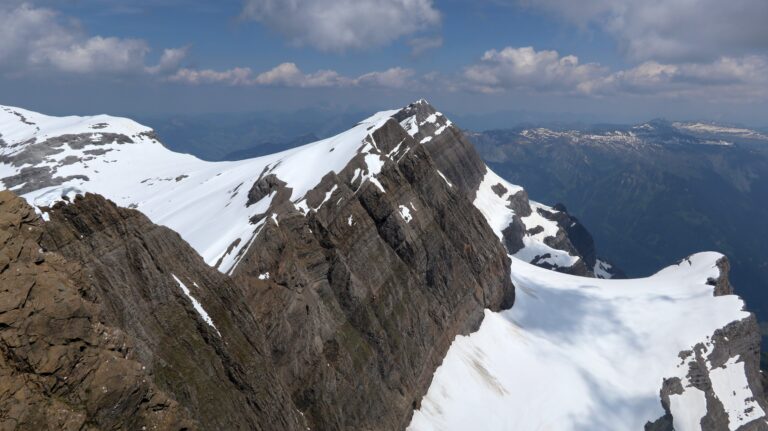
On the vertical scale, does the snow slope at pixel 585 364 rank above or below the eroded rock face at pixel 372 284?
below

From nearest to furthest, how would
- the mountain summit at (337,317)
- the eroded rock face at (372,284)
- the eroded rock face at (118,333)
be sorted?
the eroded rock face at (118,333)
the mountain summit at (337,317)
the eroded rock face at (372,284)

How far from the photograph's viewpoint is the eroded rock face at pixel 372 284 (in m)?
49.9

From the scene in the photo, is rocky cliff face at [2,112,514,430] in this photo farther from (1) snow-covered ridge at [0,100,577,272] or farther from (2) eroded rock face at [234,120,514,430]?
Result: (1) snow-covered ridge at [0,100,577,272]

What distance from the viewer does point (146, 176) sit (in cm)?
14850

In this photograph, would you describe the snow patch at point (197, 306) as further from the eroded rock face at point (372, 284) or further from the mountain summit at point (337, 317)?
the eroded rock face at point (372, 284)

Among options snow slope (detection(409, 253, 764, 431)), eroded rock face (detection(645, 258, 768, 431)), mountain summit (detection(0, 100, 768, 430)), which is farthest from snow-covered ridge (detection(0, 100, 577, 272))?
eroded rock face (detection(645, 258, 768, 431))

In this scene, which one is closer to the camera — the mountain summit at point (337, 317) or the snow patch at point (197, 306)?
the mountain summit at point (337, 317)

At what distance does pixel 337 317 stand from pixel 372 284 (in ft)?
26.6

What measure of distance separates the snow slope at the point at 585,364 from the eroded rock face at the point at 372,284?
487cm

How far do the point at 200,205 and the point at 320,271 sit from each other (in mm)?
41552

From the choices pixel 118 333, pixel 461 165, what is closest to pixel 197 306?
pixel 118 333

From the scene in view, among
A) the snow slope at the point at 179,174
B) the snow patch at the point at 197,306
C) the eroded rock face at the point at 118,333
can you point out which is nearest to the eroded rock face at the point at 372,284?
the snow slope at the point at 179,174

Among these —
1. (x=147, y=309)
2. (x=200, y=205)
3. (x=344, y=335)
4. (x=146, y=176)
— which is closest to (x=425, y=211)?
(x=344, y=335)

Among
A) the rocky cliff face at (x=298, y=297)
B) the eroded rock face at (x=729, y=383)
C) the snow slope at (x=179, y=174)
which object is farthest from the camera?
the eroded rock face at (x=729, y=383)
